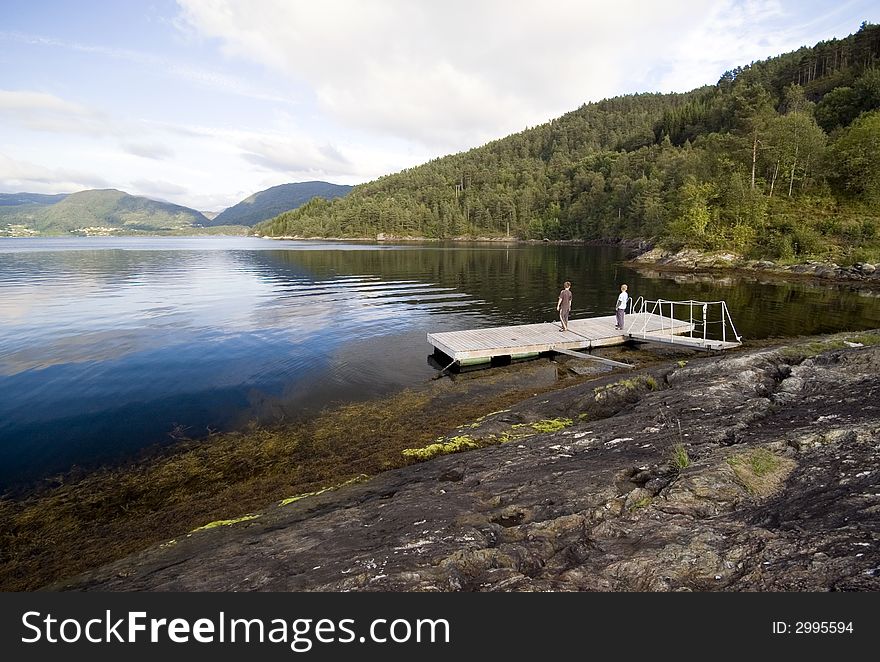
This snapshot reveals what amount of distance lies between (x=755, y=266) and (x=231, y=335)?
67520 mm

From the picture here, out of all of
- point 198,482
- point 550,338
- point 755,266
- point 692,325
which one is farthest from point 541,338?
point 755,266

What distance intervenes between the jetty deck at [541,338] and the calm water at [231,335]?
189 cm

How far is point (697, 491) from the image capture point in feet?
20.8

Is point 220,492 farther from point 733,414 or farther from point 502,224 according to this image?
point 502,224

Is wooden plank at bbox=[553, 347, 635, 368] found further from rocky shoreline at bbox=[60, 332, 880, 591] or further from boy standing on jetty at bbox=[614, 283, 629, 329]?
rocky shoreline at bbox=[60, 332, 880, 591]

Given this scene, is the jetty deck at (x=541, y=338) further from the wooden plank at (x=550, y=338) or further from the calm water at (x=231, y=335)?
the calm water at (x=231, y=335)

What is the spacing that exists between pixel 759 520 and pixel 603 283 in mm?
48336

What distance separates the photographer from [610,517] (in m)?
6.25

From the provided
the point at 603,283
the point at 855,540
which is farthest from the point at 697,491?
the point at 603,283

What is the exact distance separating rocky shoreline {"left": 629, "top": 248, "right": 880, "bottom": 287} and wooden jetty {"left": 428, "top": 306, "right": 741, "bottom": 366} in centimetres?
3701

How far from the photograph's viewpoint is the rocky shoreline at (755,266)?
48.0 m

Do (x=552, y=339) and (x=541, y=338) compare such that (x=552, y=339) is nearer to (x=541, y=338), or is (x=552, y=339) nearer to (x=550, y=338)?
(x=550, y=338)

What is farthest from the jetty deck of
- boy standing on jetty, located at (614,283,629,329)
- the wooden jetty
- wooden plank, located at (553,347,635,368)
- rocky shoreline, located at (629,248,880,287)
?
rocky shoreline, located at (629,248,880,287)

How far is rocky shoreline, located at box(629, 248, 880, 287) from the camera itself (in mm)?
48000
